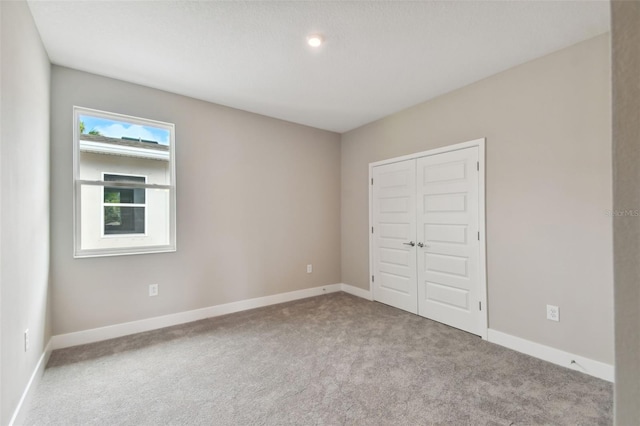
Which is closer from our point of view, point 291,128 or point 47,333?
point 47,333

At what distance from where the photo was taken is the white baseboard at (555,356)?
88.7 inches

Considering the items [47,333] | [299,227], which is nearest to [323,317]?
[299,227]

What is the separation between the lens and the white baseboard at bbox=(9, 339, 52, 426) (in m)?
1.73

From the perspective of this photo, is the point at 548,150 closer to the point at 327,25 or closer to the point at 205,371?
the point at 327,25

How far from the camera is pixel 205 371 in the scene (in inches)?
93.0

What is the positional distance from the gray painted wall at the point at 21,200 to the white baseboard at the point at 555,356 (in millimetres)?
3672

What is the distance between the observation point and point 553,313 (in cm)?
253

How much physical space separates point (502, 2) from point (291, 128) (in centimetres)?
292

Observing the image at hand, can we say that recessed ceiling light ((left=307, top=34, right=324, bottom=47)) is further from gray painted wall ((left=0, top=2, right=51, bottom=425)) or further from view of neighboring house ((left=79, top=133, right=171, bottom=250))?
view of neighboring house ((left=79, top=133, right=171, bottom=250))

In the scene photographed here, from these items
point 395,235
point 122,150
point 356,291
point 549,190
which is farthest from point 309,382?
point 122,150

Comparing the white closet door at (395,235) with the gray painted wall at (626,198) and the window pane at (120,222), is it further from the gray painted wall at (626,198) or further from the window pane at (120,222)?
the gray painted wall at (626,198)

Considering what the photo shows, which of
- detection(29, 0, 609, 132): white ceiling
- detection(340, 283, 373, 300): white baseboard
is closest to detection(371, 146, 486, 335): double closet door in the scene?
detection(340, 283, 373, 300): white baseboard

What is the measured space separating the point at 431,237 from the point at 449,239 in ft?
0.75

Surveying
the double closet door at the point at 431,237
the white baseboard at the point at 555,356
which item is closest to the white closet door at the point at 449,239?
the double closet door at the point at 431,237
